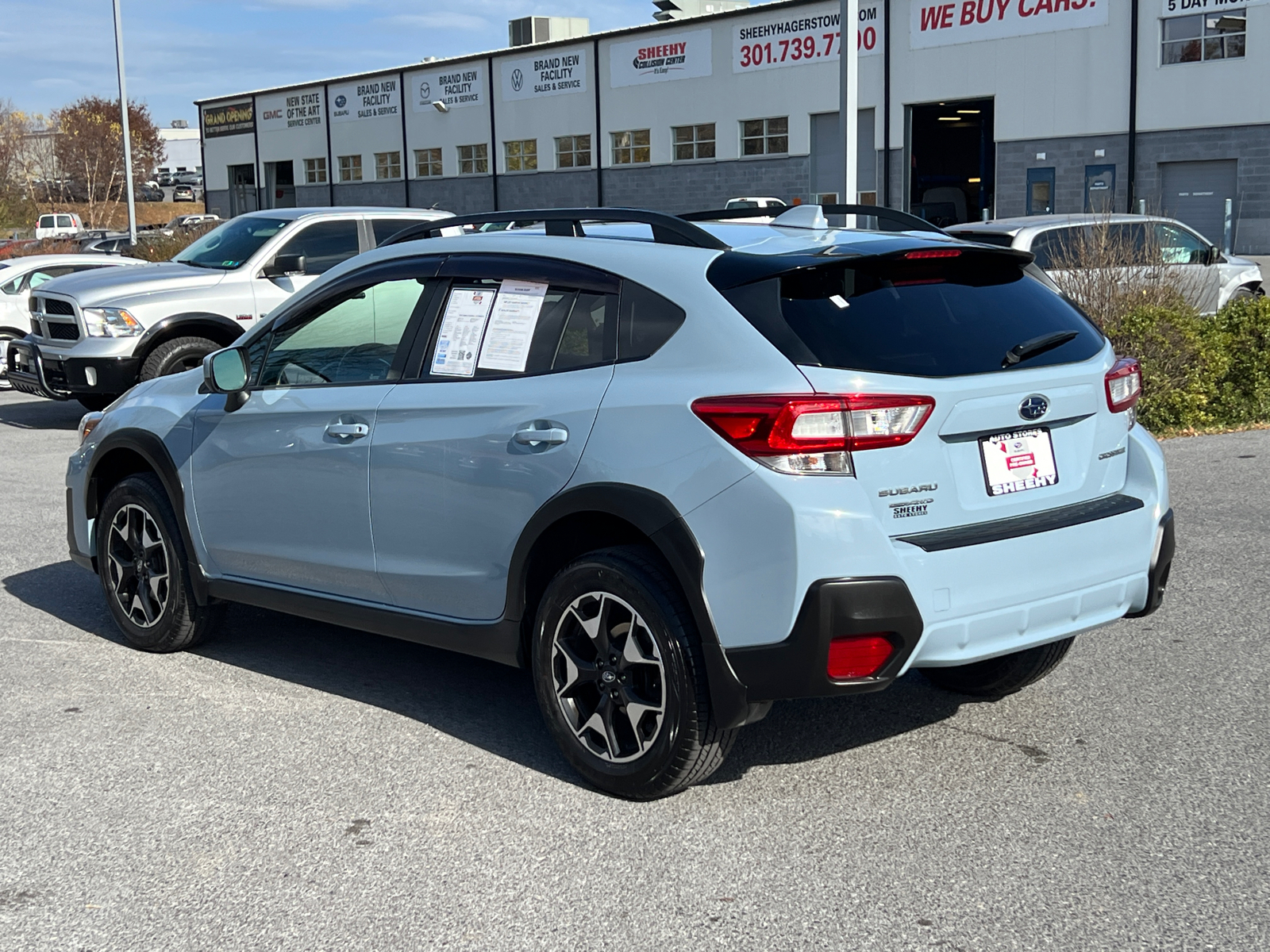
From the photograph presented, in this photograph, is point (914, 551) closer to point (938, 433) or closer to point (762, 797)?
point (938, 433)

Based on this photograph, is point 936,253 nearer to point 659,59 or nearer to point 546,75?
point 659,59

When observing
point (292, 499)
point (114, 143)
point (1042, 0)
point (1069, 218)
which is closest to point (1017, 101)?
point (1042, 0)

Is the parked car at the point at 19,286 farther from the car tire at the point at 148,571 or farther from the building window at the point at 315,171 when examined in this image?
the building window at the point at 315,171

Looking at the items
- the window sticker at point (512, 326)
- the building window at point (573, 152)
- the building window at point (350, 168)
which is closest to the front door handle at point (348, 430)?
the window sticker at point (512, 326)

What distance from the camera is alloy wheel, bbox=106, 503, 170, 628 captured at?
19.5 ft

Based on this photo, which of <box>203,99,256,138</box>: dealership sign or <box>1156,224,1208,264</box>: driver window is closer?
<box>1156,224,1208,264</box>: driver window

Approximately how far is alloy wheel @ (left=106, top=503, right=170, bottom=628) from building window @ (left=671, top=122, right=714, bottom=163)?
42.6 m

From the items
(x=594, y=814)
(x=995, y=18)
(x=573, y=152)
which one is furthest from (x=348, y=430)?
(x=573, y=152)

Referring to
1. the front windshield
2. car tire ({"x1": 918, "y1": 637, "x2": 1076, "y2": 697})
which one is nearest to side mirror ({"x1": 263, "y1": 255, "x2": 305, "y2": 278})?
the front windshield

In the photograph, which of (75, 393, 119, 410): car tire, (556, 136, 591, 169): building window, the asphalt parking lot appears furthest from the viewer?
(556, 136, 591, 169): building window

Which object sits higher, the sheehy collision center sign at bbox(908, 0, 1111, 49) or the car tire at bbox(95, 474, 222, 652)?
the sheehy collision center sign at bbox(908, 0, 1111, 49)

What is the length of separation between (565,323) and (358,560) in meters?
1.21

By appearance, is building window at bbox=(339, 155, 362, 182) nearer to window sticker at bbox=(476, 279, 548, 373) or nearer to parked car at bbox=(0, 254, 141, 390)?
parked car at bbox=(0, 254, 141, 390)

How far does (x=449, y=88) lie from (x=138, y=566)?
2059 inches
